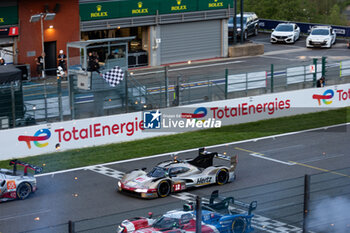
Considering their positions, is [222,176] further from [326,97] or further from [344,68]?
[344,68]

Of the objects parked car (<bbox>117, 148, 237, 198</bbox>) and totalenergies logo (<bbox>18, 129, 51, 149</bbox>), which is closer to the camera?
parked car (<bbox>117, 148, 237, 198</bbox>)

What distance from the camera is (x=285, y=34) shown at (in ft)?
176

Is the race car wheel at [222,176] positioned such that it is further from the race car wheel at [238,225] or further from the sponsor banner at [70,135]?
the race car wheel at [238,225]

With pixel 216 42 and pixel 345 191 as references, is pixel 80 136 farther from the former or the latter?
pixel 216 42

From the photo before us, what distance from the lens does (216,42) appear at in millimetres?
49125

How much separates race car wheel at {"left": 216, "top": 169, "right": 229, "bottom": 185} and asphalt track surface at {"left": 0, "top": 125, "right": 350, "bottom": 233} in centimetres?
21

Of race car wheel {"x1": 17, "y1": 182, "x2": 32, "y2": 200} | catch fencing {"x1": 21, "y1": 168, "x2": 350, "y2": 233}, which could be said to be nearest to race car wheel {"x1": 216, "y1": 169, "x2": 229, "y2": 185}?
race car wheel {"x1": 17, "y1": 182, "x2": 32, "y2": 200}

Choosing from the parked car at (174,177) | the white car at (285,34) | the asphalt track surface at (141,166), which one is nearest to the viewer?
the asphalt track surface at (141,166)

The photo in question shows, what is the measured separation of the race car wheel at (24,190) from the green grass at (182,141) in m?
3.05

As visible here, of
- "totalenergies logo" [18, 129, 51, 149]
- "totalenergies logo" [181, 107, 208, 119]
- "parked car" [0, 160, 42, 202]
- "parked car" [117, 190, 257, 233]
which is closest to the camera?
"parked car" [117, 190, 257, 233]

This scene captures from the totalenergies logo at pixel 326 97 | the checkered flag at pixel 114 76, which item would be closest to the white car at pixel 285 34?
the totalenergies logo at pixel 326 97

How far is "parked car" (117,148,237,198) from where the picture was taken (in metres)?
19.6

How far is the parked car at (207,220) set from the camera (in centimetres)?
1347

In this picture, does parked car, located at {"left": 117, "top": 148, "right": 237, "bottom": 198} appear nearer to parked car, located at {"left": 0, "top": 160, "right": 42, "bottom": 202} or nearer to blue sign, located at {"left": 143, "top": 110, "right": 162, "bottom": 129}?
parked car, located at {"left": 0, "top": 160, "right": 42, "bottom": 202}
